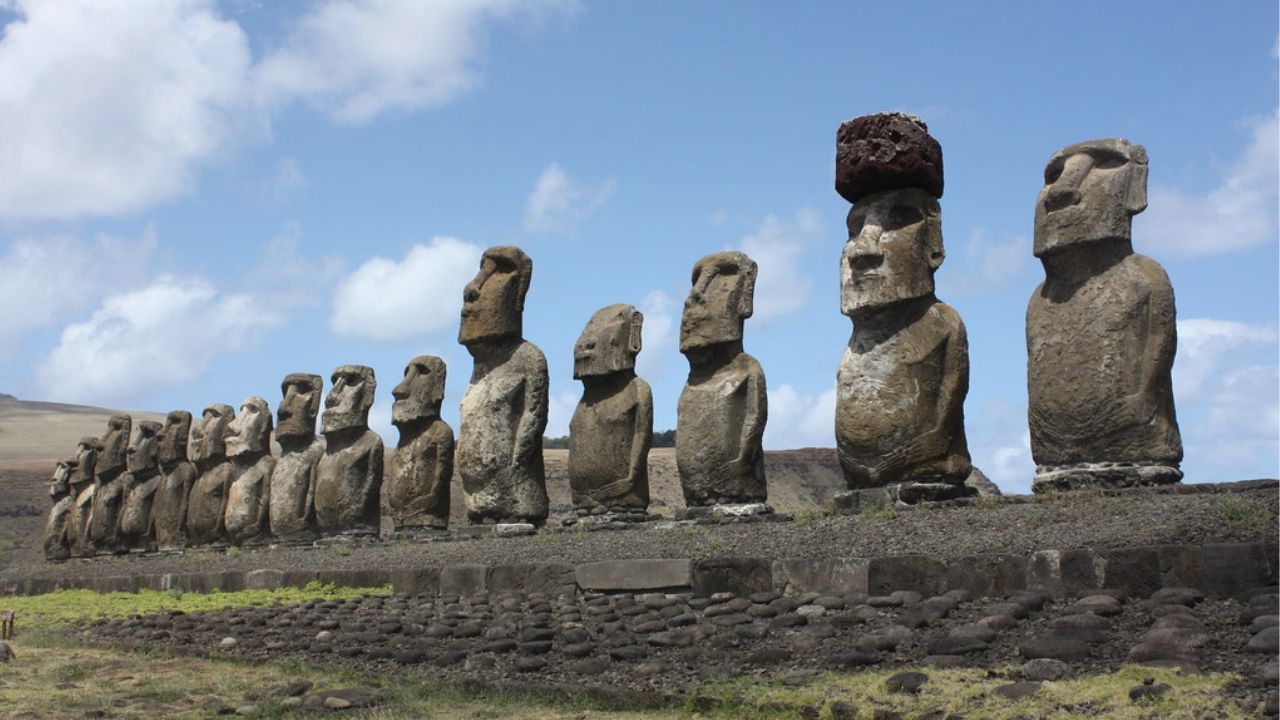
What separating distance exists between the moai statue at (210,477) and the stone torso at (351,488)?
3594mm

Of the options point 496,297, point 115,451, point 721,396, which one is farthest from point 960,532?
point 115,451

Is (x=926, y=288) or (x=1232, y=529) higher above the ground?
(x=926, y=288)

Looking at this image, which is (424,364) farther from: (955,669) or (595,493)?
(955,669)

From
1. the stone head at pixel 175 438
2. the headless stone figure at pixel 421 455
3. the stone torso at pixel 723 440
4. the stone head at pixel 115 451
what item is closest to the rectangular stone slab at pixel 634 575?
the stone torso at pixel 723 440

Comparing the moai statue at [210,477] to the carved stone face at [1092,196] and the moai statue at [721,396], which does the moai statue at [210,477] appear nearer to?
the moai statue at [721,396]

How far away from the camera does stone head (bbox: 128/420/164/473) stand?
80.2ft

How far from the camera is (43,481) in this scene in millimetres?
47812

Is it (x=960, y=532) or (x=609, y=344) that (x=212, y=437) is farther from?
(x=960, y=532)

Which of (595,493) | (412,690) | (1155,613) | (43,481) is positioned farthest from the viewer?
(43,481)

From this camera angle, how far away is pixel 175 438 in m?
23.8

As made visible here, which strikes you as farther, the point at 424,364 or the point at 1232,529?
the point at 424,364

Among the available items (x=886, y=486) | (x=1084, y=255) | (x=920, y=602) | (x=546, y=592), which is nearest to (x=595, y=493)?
(x=546, y=592)

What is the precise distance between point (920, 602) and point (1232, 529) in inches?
67.8

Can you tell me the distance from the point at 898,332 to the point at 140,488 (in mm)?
17711
